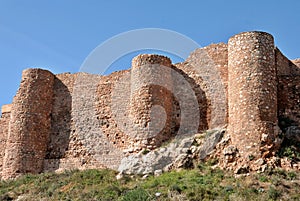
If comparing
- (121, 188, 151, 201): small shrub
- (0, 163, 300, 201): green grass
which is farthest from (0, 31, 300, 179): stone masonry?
(121, 188, 151, 201): small shrub

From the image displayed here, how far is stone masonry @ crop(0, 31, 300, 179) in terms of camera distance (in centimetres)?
1577

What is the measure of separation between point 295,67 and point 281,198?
6.32m

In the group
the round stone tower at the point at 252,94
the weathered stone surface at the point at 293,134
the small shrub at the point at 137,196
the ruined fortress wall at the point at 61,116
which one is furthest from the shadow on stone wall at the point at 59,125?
the weathered stone surface at the point at 293,134

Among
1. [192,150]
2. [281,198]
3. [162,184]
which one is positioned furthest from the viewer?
[192,150]

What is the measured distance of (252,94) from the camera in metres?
15.7

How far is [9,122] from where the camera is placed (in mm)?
21172

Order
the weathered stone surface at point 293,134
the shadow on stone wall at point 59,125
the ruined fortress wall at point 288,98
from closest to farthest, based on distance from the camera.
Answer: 1. the weathered stone surface at point 293,134
2. the ruined fortress wall at point 288,98
3. the shadow on stone wall at point 59,125

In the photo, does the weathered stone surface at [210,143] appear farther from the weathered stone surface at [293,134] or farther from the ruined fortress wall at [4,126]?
the ruined fortress wall at [4,126]

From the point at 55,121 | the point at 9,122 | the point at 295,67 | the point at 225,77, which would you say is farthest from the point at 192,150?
the point at 9,122

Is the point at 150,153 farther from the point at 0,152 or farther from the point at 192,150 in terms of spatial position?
the point at 0,152

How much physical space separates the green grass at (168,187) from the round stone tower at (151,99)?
5.71 feet

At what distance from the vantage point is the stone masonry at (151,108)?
15773mm

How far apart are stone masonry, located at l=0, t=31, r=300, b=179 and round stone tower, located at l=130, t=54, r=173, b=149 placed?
1.3 inches

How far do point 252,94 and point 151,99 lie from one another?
144 inches
